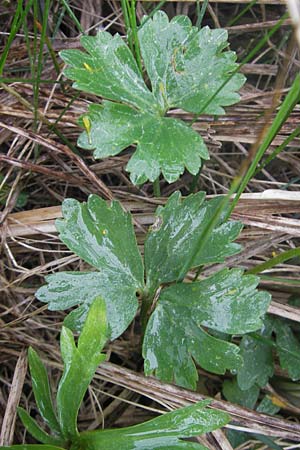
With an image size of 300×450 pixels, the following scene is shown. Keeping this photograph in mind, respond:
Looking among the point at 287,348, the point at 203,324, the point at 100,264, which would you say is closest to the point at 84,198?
the point at 100,264

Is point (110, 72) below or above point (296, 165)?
above

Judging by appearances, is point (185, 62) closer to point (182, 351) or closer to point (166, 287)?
point (166, 287)

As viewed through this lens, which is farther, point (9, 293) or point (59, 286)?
point (9, 293)

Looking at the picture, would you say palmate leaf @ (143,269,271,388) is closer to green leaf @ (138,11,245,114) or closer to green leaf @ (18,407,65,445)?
green leaf @ (18,407,65,445)

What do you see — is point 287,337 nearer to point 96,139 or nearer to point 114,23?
point 96,139

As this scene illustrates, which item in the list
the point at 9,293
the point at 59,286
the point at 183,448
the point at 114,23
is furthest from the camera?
the point at 114,23

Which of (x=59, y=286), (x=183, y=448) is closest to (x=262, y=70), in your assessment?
(x=59, y=286)
